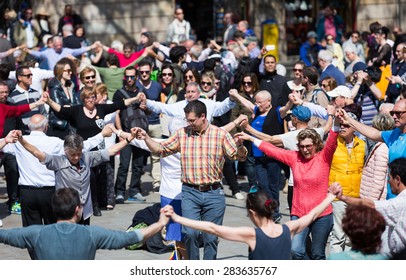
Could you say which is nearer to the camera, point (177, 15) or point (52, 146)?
point (52, 146)

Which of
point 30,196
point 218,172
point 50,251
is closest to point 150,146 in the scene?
point 218,172

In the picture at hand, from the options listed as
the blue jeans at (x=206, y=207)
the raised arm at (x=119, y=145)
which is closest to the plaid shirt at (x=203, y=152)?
the blue jeans at (x=206, y=207)

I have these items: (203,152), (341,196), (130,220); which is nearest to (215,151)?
(203,152)

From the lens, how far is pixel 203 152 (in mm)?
10461

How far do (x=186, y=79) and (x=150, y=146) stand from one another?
4.67 metres

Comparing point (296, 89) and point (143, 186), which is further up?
point (296, 89)

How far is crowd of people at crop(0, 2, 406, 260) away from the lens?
7820 mm

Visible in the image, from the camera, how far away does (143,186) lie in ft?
52.8

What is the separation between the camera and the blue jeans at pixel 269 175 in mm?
13344

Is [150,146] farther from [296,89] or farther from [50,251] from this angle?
[296,89]

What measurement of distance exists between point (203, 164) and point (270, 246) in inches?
111

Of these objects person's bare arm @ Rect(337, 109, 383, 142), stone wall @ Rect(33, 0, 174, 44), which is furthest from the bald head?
stone wall @ Rect(33, 0, 174, 44)

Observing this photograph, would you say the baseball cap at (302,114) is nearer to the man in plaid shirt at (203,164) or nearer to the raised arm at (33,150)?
the man in plaid shirt at (203,164)

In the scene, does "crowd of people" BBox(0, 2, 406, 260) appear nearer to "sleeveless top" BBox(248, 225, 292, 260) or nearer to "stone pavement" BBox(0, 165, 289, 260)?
"sleeveless top" BBox(248, 225, 292, 260)
